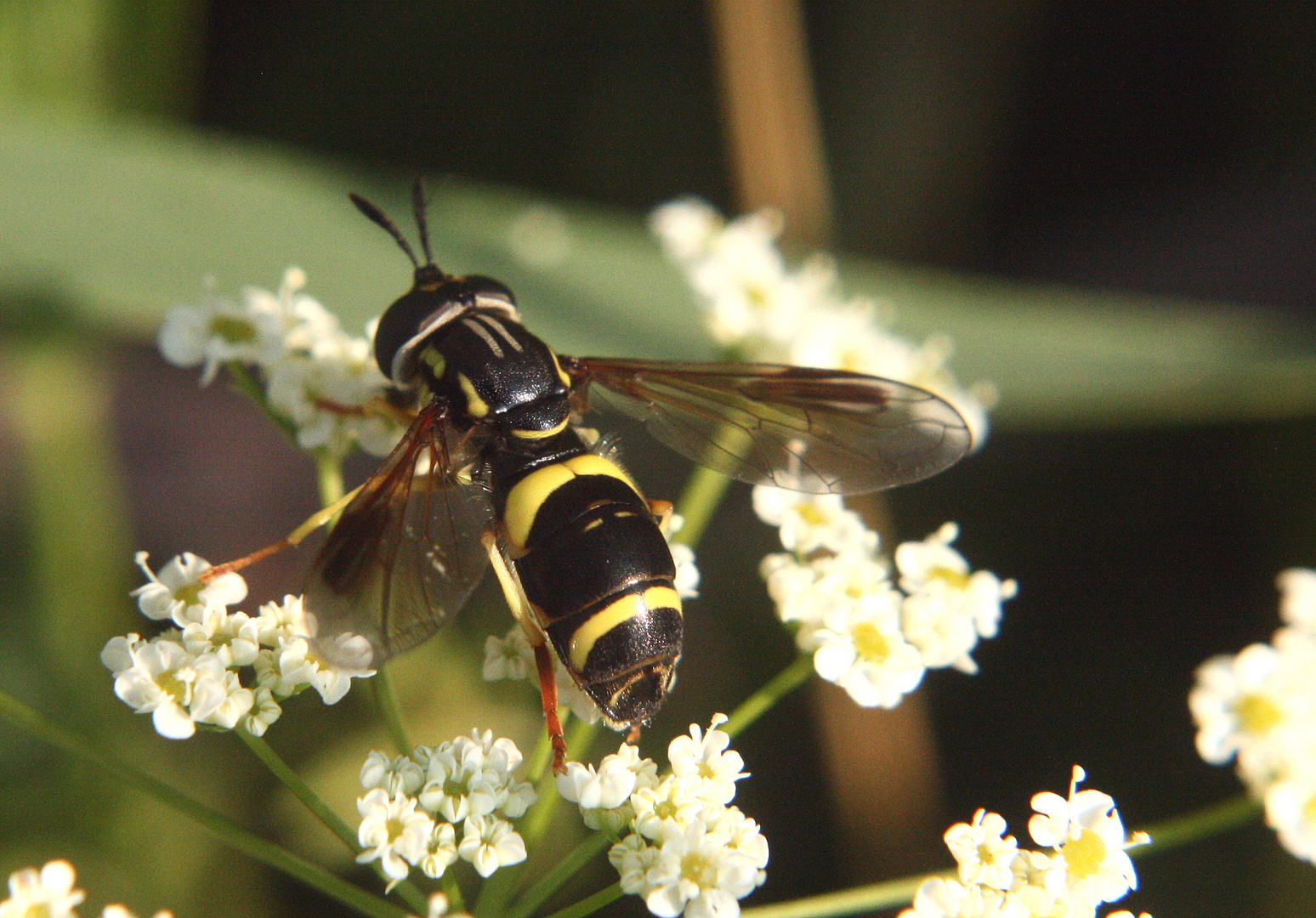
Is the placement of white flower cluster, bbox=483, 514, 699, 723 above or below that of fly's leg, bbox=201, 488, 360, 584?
below

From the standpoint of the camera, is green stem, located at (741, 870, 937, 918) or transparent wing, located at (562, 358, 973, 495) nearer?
green stem, located at (741, 870, 937, 918)

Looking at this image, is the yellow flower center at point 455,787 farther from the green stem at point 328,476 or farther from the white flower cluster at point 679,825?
the green stem at point 328,476

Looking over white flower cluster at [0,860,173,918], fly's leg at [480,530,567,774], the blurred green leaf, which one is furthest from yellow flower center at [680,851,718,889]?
the blurred green leaf

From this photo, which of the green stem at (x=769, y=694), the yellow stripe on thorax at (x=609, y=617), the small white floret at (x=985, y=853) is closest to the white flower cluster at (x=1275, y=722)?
the small white floret at (x=985, y=853)

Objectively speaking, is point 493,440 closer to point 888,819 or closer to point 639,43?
point 888,819

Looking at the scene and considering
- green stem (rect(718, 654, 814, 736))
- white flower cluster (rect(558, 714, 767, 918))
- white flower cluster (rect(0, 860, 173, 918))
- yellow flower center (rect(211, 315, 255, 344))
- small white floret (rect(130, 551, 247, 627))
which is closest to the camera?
white flower cluster (rect(0, 860, 173, 918))

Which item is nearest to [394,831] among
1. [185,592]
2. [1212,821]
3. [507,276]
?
[185,592]

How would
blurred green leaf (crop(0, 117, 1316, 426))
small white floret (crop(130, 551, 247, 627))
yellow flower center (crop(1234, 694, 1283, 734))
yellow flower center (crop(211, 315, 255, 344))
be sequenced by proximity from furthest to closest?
blurred green leaf (crop(0, 117, 1316, 426))
yellow flower center (crop(211, 315, 255, 344))
yellow flower center (crop(1234, 694, 1283, 734))
small white floret (crop(130, 551, 247, 627))

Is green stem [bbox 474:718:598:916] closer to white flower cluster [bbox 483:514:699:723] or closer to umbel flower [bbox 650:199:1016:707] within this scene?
white flower cluster [bbox 483:514:699:723]

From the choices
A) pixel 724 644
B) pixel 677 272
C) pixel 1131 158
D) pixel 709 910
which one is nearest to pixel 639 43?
pixel 677 272
